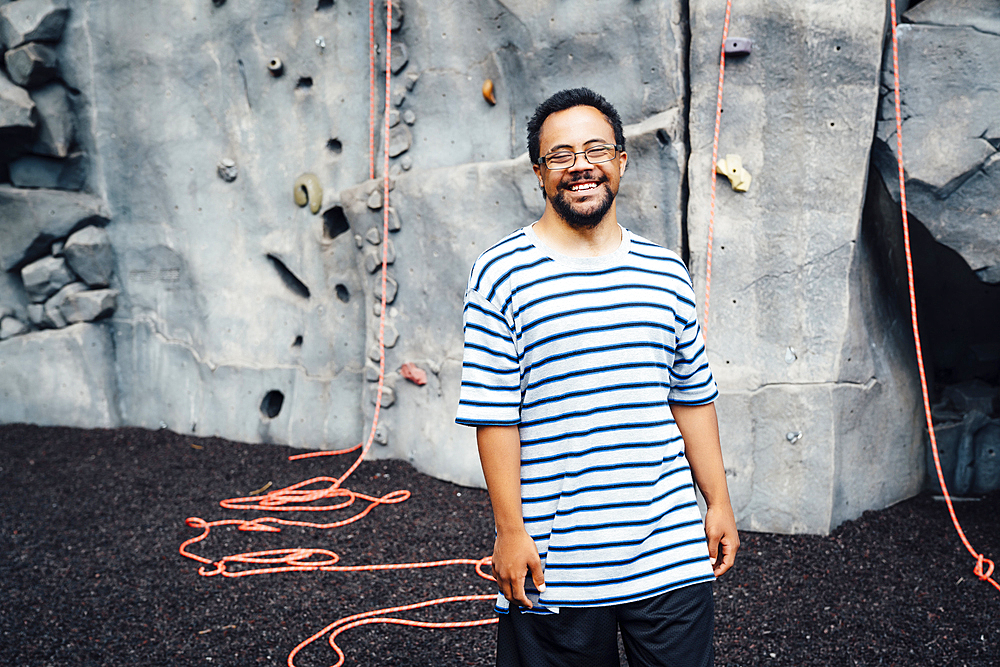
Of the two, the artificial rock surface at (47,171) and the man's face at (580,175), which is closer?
the man's face at (580,175)

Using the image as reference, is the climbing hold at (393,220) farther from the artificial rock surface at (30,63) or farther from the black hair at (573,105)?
the black hair at (573,105)

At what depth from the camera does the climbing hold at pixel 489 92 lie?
452 cm

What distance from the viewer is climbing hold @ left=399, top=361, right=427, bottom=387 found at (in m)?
4.89

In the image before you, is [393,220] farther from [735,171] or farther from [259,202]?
[735,171]

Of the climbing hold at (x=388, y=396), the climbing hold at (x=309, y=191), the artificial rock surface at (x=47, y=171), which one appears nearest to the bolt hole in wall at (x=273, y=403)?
the climbing hold at (x=388, y=396)

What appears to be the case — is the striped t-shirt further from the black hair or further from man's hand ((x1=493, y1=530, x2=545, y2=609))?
the black hair

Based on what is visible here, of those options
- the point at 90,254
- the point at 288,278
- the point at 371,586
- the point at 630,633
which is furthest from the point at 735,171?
the point at 90,254

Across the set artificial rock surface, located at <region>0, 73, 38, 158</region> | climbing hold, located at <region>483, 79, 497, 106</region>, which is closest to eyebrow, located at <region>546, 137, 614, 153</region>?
climbing hold, located at <region>483, 79, 497, 106</region>

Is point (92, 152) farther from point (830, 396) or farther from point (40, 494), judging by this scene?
point (830, 396)

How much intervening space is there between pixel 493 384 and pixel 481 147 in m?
3.16

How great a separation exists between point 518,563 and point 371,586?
2113 millimetres

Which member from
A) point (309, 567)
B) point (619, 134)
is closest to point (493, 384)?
point (619, 134)

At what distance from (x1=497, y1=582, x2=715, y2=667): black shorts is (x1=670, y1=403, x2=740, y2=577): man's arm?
11 cm

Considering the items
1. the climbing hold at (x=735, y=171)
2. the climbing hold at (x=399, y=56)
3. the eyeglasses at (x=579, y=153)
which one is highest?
the climbing hold at (x=399, y=56)
